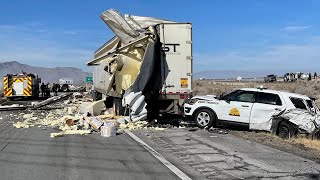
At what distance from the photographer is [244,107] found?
15742 millimetres

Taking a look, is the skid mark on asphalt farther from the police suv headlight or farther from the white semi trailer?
the white semi trailer

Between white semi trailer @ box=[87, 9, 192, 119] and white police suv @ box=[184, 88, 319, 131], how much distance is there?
1.14 meters

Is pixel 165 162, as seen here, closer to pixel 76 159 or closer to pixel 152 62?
pixel 76 159

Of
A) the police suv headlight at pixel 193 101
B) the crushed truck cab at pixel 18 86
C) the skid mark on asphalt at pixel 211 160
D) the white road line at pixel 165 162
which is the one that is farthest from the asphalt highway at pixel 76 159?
the crushed truck cab at pixel 18 86

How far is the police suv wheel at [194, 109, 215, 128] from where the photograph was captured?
1623cm

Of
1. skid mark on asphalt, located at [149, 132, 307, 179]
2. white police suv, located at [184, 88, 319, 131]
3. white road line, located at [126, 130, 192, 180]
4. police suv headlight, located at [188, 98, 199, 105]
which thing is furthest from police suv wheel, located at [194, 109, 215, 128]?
white road line, located at [126, 130, 192, 180]

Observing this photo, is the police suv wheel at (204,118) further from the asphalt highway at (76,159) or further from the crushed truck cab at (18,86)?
the crushed truck cab at (18,86)

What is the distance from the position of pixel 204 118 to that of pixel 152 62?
2.77 metres

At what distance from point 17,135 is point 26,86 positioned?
93.9 feet

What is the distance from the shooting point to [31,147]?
11.9 m

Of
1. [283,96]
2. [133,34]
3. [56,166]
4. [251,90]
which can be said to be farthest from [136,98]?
[56,166]

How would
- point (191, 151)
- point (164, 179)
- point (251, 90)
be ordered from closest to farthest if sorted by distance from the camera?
point (164, 179)
point (191, 151)
point (251, 90)

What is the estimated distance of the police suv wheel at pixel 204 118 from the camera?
53.3 ft

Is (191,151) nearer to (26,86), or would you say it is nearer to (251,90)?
(251,90)
